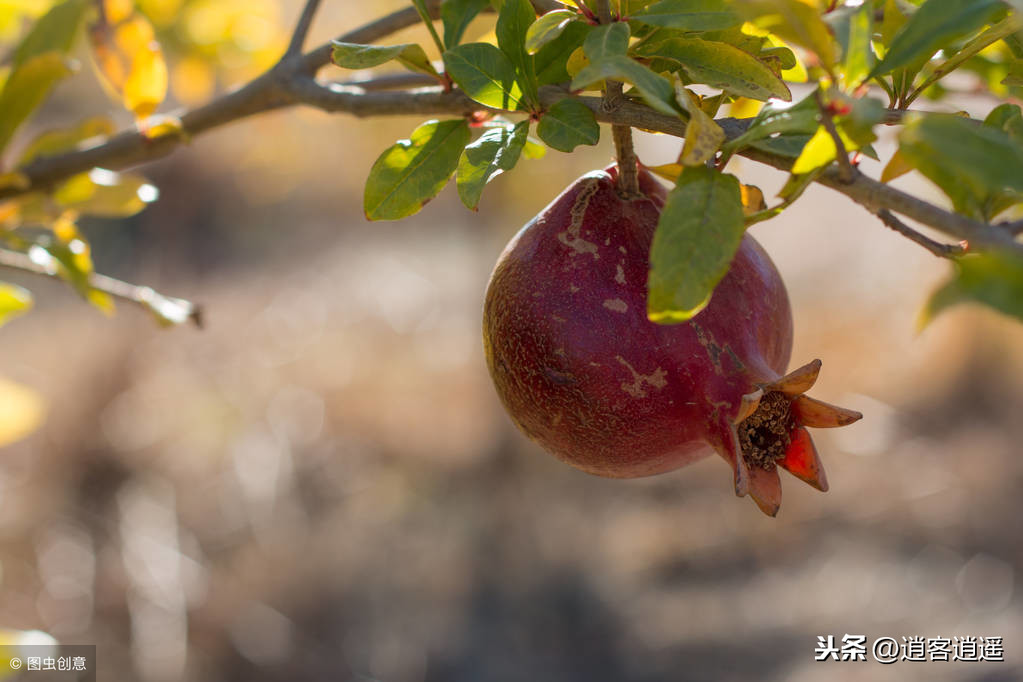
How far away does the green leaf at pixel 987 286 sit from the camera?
285 millimetres

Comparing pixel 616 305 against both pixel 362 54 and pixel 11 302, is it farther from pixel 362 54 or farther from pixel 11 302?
pixel 11 302

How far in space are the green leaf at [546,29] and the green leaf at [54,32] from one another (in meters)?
0.64

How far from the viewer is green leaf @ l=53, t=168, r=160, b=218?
842 millimetres

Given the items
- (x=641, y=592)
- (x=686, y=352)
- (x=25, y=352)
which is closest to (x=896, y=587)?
(x=641, y=592)

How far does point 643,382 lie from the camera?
0.51 meters

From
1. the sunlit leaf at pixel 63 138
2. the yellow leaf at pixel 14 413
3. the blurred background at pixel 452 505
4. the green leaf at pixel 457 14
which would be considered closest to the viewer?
the green leaf at pixel 457 14

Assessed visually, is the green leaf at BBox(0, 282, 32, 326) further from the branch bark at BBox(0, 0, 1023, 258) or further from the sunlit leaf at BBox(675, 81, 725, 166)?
the sunlit leaf at BBox(675, 81, 725, 166)

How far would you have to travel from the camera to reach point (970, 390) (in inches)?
128

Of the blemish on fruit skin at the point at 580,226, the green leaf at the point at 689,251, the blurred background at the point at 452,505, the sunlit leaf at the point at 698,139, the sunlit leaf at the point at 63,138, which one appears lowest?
the blurred background at the point at 452,505

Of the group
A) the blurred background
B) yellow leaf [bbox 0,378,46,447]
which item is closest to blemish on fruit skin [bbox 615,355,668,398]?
yellow leaf [bbox 0,378,46,447]

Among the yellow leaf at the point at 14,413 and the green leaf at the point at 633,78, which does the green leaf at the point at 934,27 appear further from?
the yellow leaf at the point at 14,413

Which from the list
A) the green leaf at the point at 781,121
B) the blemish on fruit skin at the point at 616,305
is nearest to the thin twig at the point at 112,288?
the blemish on fruit skin at the point at 616,305

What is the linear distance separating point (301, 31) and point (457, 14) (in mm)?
226

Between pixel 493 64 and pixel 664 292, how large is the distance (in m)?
0.22
